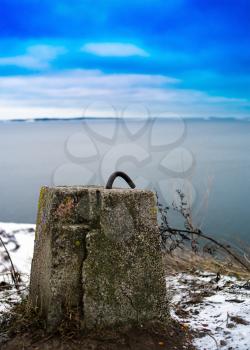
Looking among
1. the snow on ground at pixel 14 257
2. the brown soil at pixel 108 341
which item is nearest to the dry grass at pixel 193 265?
the snow on ground at pixel 14 257

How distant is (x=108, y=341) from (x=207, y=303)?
1.27 metres

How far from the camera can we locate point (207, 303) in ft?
14.5

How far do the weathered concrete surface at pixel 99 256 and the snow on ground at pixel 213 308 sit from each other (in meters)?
0.53

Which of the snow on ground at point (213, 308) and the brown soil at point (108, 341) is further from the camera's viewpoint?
the snow on ground at point (213, 308)

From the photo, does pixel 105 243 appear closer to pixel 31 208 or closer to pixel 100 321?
pixel 100 321

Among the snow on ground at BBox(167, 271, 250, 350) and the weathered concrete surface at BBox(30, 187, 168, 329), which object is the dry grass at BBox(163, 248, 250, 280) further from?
the weathered concrete surface at BBox(30, 187, 168, 329)

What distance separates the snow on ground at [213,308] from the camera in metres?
3.69

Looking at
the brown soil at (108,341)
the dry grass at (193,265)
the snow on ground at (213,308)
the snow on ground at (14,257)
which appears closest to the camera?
the brown soil at (108,341)

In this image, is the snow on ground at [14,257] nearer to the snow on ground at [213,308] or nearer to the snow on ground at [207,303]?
the snow on ground at [207,303]

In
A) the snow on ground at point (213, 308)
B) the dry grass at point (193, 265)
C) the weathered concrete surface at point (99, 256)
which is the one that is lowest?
the snow on ground at point (213, 308)

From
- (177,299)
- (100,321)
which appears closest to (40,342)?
(100,321)

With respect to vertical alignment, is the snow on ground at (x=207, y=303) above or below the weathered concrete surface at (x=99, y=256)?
below

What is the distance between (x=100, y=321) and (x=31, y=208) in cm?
1022

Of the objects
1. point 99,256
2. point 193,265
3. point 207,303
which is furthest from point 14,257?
point 99,256
